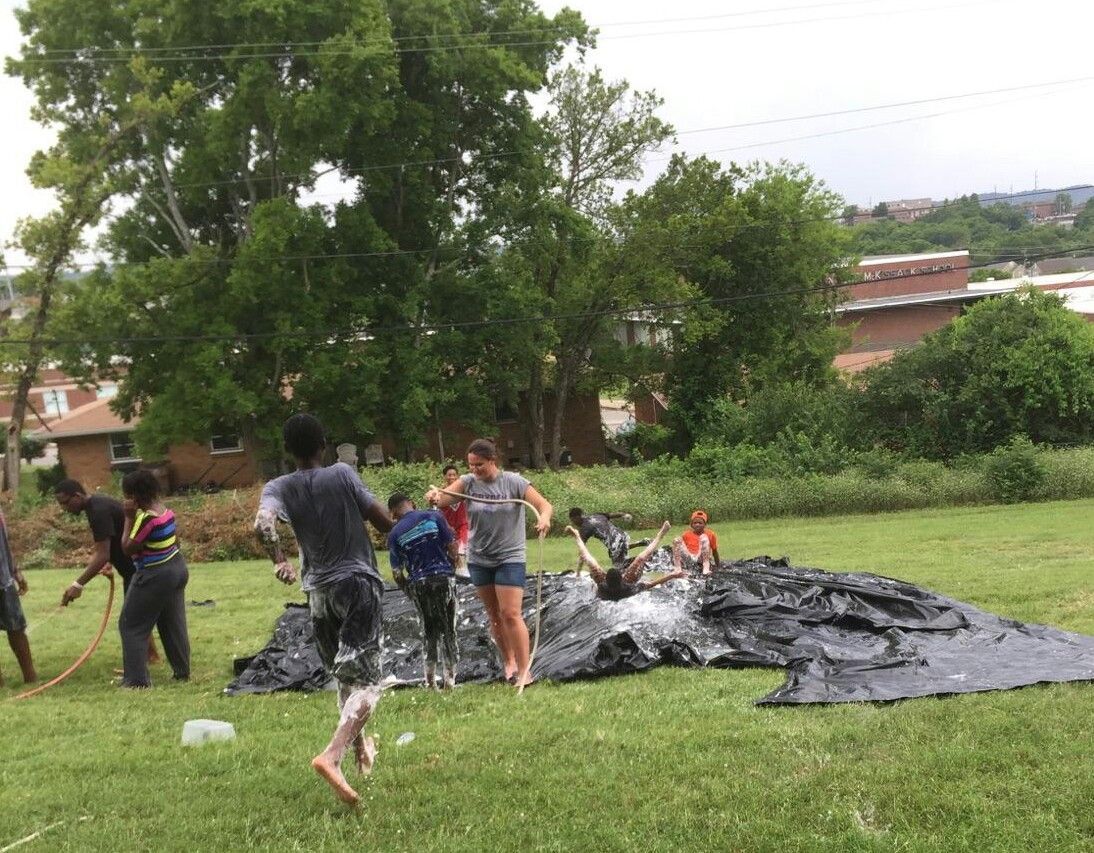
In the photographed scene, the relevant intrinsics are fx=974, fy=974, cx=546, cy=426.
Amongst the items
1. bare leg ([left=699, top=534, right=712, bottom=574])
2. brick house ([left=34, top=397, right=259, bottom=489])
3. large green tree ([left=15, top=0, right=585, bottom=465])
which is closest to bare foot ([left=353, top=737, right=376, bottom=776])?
bare leg ([left=699, top=534, right=712, bottom=574])

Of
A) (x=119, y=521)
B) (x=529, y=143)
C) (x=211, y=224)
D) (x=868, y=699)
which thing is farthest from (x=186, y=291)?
(x=868, y=699)

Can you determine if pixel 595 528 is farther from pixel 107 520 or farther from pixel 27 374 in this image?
pixel 27 374

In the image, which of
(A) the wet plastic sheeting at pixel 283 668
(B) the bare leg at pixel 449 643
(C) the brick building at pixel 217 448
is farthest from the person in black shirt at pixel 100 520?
(C) the brick building at pixel 217 448

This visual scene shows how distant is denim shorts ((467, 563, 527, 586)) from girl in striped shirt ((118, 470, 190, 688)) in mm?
2510

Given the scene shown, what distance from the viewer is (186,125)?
29812mm

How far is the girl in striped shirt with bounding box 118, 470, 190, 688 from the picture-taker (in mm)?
7805

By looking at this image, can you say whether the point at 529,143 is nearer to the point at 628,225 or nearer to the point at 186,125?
the point at 628,225

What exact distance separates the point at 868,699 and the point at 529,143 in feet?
97.7

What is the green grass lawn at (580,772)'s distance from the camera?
13.3 feet

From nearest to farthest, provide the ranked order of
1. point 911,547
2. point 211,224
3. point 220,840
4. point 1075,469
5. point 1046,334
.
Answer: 1. point 220,840
2. point 911,547
3. point 1075,469
4. point 1046,334
5. point 211,224

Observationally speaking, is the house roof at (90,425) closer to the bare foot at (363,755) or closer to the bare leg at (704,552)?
the bare leg at (704,552)

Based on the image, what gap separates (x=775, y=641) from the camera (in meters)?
7.76

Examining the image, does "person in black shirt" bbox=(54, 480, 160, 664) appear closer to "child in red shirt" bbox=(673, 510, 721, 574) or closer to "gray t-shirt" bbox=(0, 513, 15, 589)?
"gray t-shirt" bbox=(0, 513, 15, 589)

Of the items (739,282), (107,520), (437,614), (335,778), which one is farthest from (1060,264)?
(335,778)
